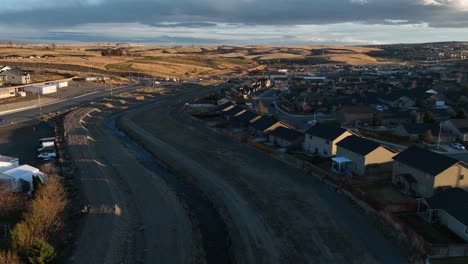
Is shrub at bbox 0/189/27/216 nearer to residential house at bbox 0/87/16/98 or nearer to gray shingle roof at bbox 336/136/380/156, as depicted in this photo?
gray shingle roof at bbox 336/136/380/156

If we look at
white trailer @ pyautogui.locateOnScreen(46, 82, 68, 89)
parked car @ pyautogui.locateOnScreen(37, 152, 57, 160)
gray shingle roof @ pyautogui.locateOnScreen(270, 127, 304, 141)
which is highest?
white trailer @ pyautogui.locateOnScreen(46, 82, 68, 89)

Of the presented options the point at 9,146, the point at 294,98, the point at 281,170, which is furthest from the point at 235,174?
the point at 294,98

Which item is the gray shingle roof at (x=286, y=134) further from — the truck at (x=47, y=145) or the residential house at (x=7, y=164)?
the residential house at (x=7, y=164)

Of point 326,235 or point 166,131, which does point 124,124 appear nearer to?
point 166,131

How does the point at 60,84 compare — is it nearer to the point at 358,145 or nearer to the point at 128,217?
the point at 128,217

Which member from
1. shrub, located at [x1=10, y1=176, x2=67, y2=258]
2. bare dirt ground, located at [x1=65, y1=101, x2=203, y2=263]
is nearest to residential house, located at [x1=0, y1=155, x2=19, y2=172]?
shrub, located at [x1=10, y1=176, x2=67, y2=258]

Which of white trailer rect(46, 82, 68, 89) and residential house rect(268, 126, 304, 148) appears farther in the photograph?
white trailer rect(46, 82, 68, 89)

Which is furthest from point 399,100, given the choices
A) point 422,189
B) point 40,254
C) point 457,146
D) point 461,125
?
point 40,254
